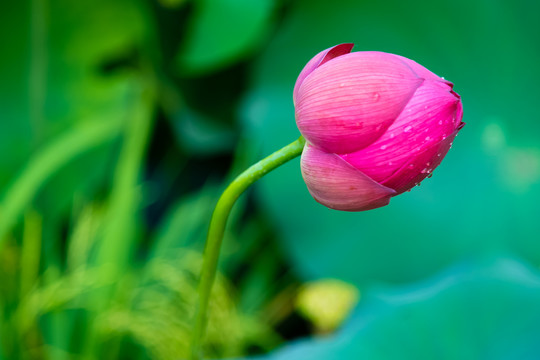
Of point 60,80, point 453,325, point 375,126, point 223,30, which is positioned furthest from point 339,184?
point 60,80

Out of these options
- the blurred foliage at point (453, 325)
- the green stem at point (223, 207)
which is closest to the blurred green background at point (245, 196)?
the blurred foliage at point (453, 325)

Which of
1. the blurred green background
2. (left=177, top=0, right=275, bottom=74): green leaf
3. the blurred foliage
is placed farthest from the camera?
(left=177, top=0, right=275, bottom=74): green leaf

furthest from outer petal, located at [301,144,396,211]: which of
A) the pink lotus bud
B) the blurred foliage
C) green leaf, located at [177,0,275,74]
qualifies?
green leaf, located at [177,0,275,74]

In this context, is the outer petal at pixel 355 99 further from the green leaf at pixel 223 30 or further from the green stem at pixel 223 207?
the green leaf at pixel 223 30

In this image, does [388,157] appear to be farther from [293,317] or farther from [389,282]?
[293,317]

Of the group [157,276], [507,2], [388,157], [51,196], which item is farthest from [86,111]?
[388,157]

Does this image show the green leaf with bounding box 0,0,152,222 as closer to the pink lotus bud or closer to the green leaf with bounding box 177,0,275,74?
the green leaf with bounding box 177,0,275,74

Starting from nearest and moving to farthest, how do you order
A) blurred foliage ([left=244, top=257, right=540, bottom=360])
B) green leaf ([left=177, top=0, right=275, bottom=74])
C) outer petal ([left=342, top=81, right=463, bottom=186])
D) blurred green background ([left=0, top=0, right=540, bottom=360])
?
outer petal ([left=342, top=81, right=463, bottom=186])
blurred foliage ([left=244, top=257, right=540, bottom=360])
blurred green background ([left=0, top=0, right=540, bottom=360])
green leaf ([left=177, top=0, right=275, bottom=74])

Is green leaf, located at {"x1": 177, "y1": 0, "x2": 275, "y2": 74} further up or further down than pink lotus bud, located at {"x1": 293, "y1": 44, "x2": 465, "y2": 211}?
further down
